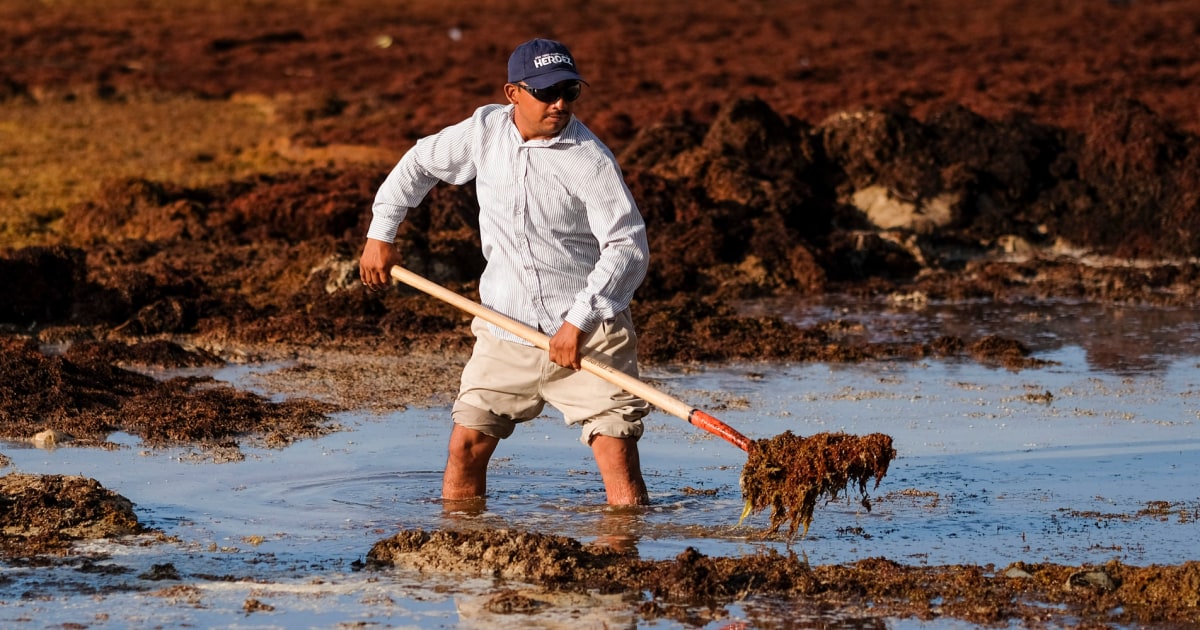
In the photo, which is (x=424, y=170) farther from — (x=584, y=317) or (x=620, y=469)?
(x=620, y=469)

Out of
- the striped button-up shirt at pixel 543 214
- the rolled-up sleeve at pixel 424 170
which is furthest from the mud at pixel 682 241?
the rolled-up sleeve at pixel 424 170

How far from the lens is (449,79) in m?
27.6

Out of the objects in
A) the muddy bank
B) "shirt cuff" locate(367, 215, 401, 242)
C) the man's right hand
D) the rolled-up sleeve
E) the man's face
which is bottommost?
the muddy bank

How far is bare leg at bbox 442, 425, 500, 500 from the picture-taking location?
5980 mm

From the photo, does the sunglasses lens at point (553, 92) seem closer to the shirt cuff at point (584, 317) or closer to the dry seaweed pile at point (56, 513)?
the shirt cuff at point (584, 317)

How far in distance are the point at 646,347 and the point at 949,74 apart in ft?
56.0

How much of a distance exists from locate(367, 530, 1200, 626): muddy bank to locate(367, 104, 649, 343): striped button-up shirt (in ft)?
2.52

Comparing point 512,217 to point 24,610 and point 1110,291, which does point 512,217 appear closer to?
point 24,610

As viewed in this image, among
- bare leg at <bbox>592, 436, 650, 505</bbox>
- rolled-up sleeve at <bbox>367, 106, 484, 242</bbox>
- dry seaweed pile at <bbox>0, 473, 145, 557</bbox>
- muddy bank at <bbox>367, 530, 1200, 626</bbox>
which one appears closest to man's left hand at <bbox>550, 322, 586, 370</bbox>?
bare leg at <bbox>592, 436, 650, 505</bbox>

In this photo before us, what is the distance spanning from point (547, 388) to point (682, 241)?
6.69 m

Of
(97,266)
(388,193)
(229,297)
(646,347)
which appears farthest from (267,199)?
(388,193)

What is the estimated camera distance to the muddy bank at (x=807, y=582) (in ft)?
15.8

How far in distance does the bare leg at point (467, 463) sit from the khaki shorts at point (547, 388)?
0.06m

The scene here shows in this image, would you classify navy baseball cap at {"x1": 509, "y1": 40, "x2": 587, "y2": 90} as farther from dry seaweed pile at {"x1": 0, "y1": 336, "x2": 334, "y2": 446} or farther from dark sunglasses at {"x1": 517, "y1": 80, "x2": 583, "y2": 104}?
dry seaweed pile at {"x1": 0, "y1": 336, "x2": 334, "y2": 446}
